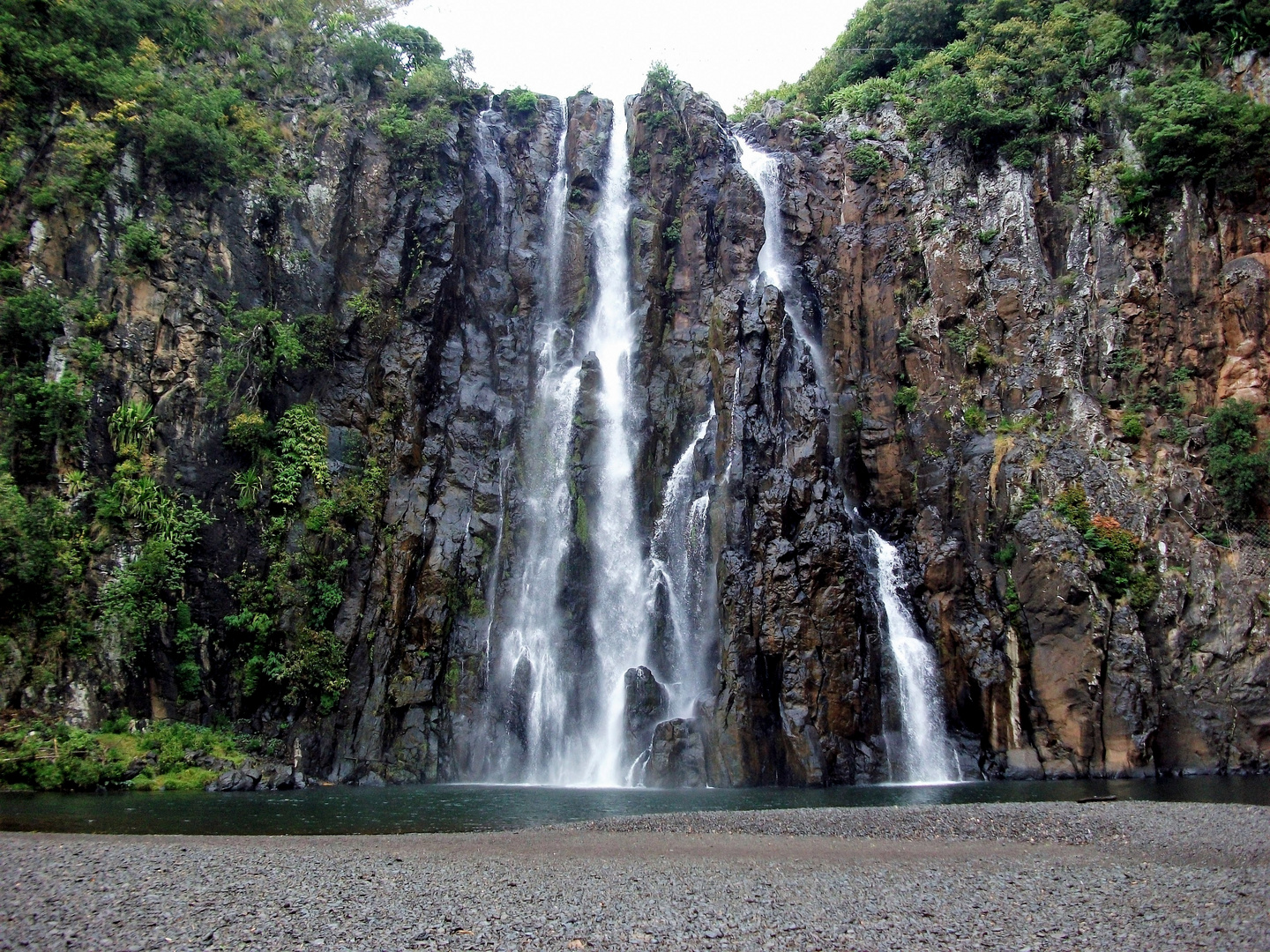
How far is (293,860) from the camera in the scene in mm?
10070

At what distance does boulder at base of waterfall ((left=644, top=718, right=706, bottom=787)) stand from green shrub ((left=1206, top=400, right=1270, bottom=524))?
707 inches

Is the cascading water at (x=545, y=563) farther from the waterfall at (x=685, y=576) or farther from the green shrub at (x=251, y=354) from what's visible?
the green shrub at (x=251, y=354)

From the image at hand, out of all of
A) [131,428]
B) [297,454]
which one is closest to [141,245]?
[131,428]

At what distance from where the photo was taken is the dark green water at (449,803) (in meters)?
13.9

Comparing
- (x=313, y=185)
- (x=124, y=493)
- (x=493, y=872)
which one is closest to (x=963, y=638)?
(x=493, y=872)

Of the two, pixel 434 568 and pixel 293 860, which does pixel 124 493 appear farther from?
pixel 293 860

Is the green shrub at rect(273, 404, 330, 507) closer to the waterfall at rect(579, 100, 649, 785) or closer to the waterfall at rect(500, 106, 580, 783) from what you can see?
the waterfall at rect(500, 106, 580, 783)

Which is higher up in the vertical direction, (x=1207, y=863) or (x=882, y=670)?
(x=882, y=670)

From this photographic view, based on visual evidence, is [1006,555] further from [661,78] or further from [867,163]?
[661,78]

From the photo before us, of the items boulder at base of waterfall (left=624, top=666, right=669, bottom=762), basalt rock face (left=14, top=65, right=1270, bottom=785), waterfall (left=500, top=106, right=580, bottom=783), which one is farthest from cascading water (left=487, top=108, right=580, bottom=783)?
boulder at base of waterfall (left=624, top=666, right=669, bottom=762)

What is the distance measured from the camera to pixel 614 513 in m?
28.8

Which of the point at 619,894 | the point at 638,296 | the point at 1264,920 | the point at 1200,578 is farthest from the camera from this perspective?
the point at 638,296

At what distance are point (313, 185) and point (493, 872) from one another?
1142 inches

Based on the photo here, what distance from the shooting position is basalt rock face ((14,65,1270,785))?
22172 millimetres
